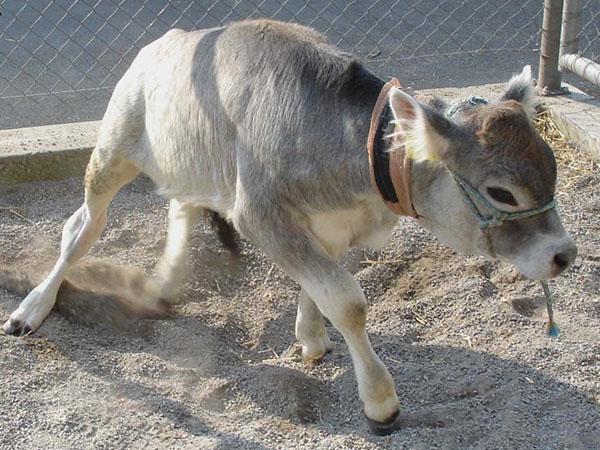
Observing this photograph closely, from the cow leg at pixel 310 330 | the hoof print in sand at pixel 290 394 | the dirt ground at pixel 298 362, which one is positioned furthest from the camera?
the cow leg at pixel 310 330

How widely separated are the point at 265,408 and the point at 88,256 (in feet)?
5.68

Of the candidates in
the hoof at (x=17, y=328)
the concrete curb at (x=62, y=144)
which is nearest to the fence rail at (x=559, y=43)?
the concrete curb at (x=62, y=144)

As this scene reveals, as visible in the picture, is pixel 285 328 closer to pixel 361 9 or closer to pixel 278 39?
pixel 278 39

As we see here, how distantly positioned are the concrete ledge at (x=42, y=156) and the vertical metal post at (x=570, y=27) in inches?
123

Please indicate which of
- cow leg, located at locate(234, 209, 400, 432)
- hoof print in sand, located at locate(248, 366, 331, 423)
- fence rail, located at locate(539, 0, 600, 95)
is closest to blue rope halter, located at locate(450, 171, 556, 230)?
cow leg, located at locate(234, 209, 400, 432)

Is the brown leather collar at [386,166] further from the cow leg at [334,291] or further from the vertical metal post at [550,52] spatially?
the vertical metal post at [550,52]

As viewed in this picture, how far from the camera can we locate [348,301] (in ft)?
13.7

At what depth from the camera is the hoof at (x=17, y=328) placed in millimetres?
5031

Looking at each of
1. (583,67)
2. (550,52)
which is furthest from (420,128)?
(550,52)

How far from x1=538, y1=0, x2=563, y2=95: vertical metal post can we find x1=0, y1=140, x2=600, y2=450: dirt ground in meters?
1.49

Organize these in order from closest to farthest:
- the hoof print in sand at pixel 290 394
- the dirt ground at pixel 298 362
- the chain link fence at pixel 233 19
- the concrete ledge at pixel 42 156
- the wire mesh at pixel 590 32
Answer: the dirt ground at pixel 298 362 → the hoof print in sand at pixel 290 394 → the concrete ledge at pixel 42 156 → the chain link fence at pixel 233 19 → the wire mesh at pixel 590 32

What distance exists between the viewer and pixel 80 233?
532cm

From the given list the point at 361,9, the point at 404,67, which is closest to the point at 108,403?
the point at 404,67

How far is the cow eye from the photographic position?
381 centimetres
